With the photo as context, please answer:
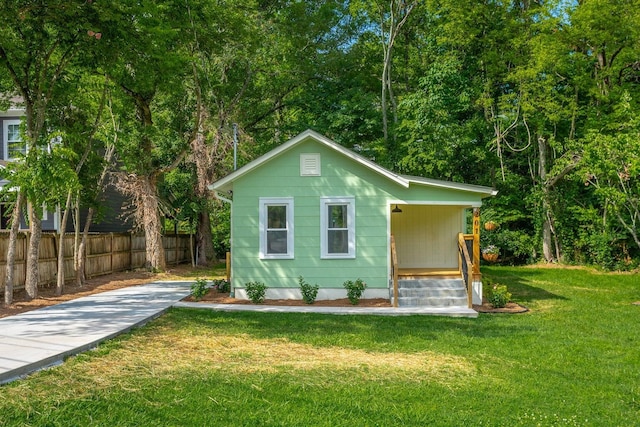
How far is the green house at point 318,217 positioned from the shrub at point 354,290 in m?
0.40

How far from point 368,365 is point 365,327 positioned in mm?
2641

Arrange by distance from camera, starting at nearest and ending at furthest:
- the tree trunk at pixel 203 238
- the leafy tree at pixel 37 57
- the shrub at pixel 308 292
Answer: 1. the leafy tree at pixel 37 57
2. the shrub at pixel 308 292
3. the tree trunk at pixel 203 238

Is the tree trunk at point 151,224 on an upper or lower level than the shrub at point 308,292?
upper

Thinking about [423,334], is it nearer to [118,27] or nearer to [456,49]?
[118,27]

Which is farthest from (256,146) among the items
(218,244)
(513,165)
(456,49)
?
(513,165)

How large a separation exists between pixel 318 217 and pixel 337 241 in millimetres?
707

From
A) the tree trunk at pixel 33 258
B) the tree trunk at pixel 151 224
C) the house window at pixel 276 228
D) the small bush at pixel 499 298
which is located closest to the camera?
the small bush at pixel 499 298

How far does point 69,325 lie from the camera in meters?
8.66

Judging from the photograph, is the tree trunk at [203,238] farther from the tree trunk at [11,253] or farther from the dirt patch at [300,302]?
the tree trunk at [11,253]

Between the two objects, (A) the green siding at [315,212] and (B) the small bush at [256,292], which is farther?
(A) the green siding at [315,212]

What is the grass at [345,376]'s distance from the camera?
485 centimetres

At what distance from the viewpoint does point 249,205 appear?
41.1 feet

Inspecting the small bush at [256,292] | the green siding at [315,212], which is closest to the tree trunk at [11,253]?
the green siding at [315,212]

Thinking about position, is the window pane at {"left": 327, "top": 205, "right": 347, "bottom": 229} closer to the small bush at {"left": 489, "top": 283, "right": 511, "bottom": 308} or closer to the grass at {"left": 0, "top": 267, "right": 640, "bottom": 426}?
the grass at {"left": 0, "top": 267, "right": 640, "bottom": 426}
